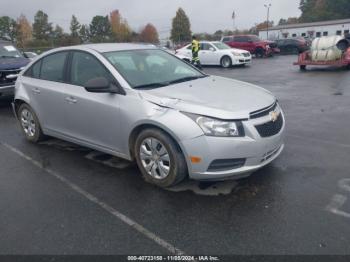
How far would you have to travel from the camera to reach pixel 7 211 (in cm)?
371

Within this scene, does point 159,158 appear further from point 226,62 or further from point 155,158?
point 226,62

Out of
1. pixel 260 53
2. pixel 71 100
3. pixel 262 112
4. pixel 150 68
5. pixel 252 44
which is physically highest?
pixel 252 44

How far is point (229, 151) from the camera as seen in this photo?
3586mm

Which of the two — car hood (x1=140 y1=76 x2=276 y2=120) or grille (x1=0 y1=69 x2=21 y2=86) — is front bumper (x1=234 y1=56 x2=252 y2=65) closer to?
grille (x1=0 y1=69 x2=21 y2=86)

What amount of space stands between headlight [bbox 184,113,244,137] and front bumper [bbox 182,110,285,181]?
0.05m

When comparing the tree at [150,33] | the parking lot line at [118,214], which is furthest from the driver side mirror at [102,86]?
the tree at [150,33]

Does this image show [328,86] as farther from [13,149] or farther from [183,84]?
[13,149]

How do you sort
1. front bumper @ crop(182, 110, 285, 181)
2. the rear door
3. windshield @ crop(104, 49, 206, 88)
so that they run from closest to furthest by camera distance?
front bumper @ crop(182, 110, 285, 181), the rear door, windshield @ crop(104, 49, 206, 88)

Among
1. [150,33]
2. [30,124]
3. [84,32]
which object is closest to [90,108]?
[30,124]

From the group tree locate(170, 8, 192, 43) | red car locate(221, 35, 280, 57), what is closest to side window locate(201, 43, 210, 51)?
red car locate(221, 35, 280, 57)

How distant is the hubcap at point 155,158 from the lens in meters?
3.92

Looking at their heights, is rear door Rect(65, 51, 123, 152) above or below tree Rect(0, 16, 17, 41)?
below

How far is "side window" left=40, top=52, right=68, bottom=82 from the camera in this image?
16.9ft

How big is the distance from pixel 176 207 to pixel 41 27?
283 ft
